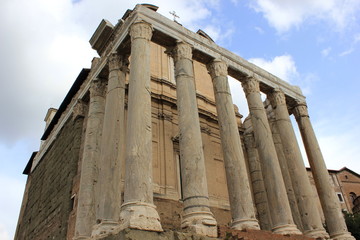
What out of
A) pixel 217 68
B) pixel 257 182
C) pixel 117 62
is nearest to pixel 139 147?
pixel 117 62

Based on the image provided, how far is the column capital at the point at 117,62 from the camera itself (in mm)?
11258

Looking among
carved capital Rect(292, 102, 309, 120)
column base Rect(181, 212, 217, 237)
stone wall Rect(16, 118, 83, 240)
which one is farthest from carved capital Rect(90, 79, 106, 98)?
carved capital Rect(292, 102, 309, 120)

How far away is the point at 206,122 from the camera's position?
52.7ft

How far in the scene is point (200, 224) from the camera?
301 inches

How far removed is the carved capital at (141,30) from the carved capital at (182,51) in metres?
1.24

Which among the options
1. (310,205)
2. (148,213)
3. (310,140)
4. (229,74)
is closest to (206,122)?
(229,74)

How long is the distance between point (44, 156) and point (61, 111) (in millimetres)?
3174

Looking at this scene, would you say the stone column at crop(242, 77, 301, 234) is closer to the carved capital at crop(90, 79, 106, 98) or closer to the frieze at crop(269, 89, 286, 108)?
the frieze at crop(269, 89, 286, 108)

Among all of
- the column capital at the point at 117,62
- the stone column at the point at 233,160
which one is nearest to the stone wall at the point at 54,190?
the column capital at the point at 117,62

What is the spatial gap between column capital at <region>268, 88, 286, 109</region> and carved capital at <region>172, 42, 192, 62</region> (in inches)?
193

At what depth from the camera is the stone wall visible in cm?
1270

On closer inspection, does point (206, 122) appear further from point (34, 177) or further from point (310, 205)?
point (34, 177)

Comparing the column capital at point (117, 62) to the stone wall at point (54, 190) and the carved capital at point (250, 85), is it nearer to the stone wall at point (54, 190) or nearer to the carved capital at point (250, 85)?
the stone wall at point (54, 190)

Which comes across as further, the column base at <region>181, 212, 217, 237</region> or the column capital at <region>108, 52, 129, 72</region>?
the column capital at <region>108, 52, 129, 72</region>
